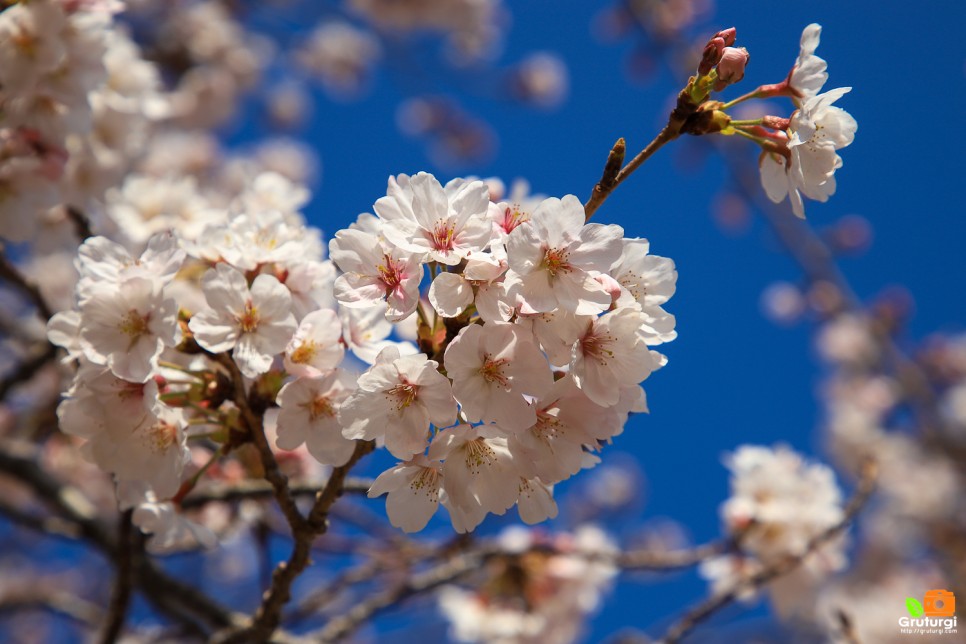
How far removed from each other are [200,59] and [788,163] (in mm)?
6142

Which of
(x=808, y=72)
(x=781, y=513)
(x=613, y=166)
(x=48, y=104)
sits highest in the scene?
(x=48, y=104)

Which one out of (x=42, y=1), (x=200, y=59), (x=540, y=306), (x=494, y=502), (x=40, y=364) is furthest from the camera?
(x=200, y=59)

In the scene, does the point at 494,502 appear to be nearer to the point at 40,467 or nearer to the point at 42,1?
the point at 42,1

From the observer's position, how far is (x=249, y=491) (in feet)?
7.06

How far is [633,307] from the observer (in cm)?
118

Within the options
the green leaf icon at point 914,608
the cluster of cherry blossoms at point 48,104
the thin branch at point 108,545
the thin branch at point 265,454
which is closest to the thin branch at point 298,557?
the thin branch at point 265,454

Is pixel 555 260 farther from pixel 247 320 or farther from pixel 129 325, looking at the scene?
pixel 129 325

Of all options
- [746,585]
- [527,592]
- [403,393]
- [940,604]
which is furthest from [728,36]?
[527,592]

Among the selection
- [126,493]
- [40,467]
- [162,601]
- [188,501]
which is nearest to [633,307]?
[126,493]

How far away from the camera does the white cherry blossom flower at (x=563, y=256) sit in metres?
1.12

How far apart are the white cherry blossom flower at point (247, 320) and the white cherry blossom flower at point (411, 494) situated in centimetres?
31

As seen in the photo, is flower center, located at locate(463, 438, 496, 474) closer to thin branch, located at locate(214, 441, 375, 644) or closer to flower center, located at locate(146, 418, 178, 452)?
thin branch, located at locate(214, 441, 375, 644)

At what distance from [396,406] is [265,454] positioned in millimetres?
321

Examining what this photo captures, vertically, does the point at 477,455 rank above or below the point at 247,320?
below
